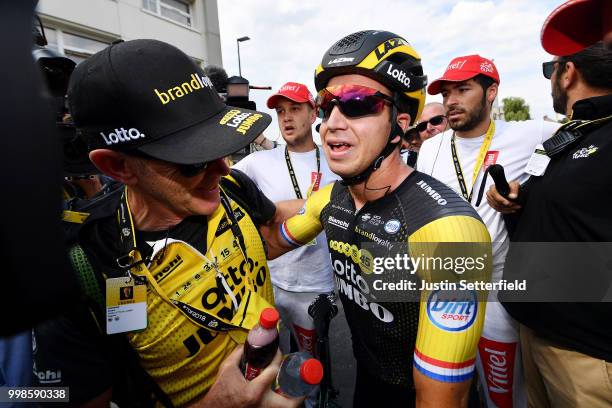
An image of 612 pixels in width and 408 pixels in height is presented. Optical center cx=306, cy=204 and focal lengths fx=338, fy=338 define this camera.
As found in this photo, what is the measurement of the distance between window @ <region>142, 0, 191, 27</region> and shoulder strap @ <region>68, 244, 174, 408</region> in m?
19.2

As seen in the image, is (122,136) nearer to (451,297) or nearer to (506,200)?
(451,297)

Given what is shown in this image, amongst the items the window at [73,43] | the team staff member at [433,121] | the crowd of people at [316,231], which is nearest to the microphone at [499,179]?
the crowd of people at [316,231]

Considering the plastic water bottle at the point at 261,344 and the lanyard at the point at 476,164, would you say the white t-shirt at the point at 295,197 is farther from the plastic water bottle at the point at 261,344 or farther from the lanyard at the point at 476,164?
the plastic water bottle at the point at 261,344

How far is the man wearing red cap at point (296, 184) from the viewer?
12.7ft

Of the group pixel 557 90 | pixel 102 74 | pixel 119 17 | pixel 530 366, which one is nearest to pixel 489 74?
pixel 557 90

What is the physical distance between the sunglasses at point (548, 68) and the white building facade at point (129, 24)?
8.52 metres

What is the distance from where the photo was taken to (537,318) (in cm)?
242

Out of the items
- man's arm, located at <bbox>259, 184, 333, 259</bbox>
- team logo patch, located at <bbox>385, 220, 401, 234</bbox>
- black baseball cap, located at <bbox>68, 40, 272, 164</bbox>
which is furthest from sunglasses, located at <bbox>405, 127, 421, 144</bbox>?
black baseball cap, located at <bbox>68, 40, 272, 164</bbox>

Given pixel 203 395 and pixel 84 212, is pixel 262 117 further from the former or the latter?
pixel 203 395

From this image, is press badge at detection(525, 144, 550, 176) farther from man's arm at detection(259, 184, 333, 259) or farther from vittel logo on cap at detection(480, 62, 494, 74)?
vittel logo on cap at detection(480, 62, 494, 74)

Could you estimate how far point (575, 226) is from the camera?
219 centimetres

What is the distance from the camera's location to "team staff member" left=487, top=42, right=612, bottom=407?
80.7 inches

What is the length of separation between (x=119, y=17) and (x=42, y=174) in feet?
58.2

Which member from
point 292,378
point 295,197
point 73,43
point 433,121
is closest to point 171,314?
point 292,378
